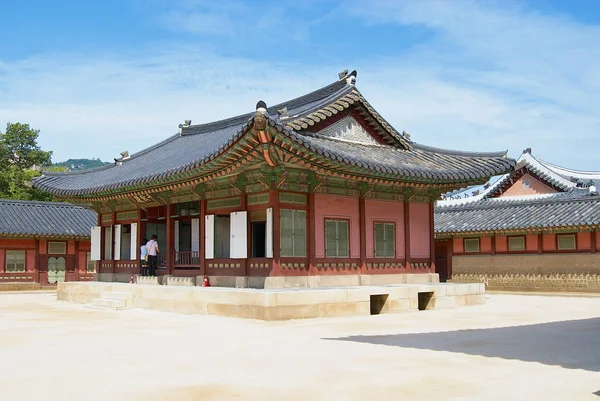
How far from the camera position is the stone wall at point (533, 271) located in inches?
1239

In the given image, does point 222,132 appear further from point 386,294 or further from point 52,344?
point 52,344

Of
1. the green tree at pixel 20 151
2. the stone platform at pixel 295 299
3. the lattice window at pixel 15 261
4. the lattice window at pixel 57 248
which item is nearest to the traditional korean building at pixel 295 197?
the stone platform at pixel 295 299

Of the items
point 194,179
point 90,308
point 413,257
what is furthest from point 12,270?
point 413,257

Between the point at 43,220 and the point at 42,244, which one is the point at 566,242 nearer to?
the point at 42,244

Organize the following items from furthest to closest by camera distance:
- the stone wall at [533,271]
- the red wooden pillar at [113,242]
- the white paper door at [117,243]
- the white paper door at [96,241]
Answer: the stone wall at [533,271]
the white paper door at [96,241]
the red wooden pillar at [113,242]
the white paper door at [117,243]

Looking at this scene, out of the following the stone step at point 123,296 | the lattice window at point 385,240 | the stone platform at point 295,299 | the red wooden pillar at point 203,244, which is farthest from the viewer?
the lattice window at point 385,240

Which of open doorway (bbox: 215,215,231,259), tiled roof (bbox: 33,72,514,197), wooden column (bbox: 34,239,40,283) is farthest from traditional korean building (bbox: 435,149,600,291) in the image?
wooden column (bbox: 34,239,40,283)

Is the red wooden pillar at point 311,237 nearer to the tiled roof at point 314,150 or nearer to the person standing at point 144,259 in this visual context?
the tiled roof at point 314,150

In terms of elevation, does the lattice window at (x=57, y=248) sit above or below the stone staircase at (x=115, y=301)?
above

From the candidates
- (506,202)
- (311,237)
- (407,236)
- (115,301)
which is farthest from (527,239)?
(115,301)

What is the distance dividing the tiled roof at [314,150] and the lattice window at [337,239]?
7.96 feet

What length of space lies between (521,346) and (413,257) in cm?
1221

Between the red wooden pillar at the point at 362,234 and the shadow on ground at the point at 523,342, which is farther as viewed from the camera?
the red wooden pillar at the point at 362,234

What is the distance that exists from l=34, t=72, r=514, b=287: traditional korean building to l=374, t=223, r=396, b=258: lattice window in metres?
0.04
